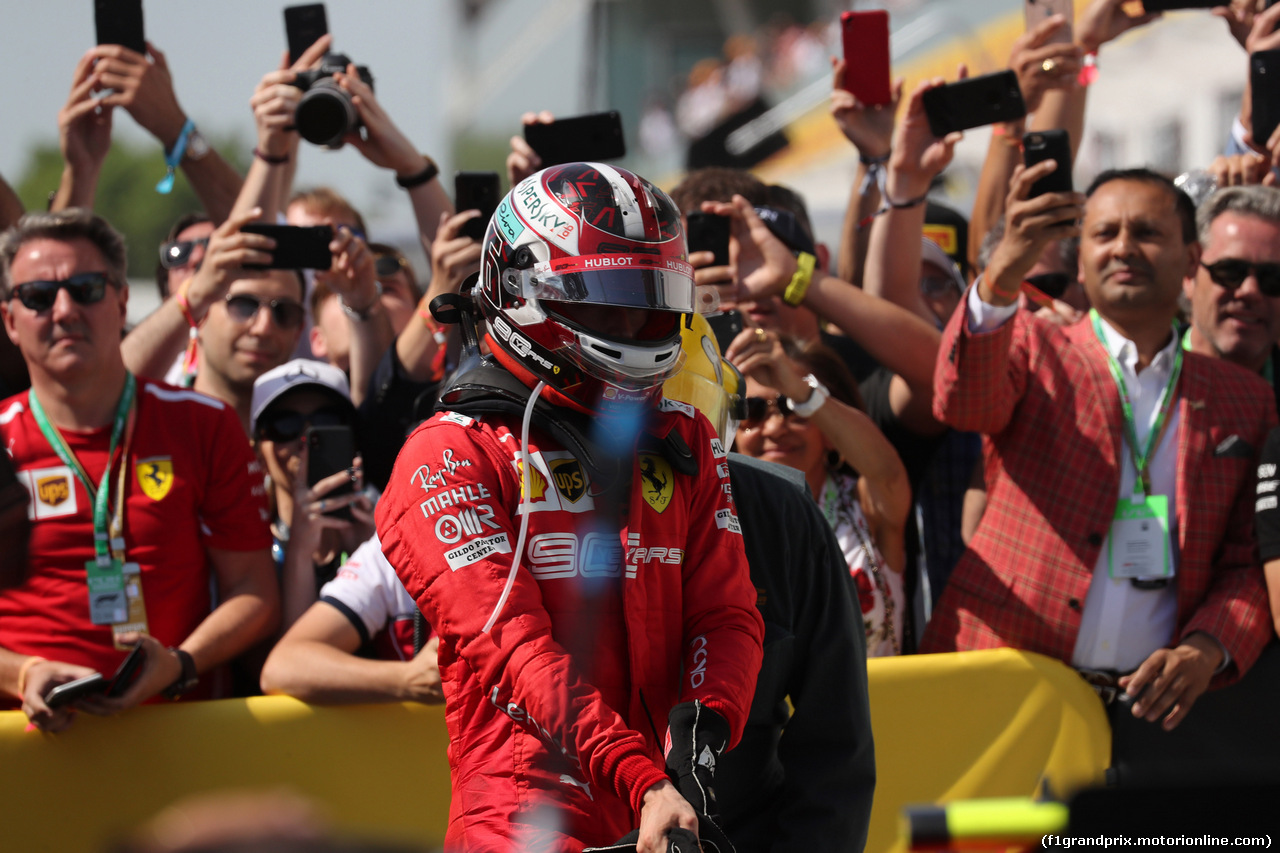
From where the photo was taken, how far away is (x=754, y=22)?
33781mm

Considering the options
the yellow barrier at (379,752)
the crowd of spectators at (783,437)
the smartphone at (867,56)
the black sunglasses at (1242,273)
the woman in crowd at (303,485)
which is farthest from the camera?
the smartphone at (867,56)

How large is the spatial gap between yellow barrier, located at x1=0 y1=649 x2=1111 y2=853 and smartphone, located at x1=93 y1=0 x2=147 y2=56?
8.66ft

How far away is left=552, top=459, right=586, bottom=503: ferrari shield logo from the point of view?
107 inches

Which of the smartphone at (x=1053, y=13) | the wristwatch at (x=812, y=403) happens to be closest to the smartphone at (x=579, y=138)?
the wristwatch at (x=812, y=403)

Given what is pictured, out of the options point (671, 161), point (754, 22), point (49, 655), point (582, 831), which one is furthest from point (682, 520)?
point (754, 22)

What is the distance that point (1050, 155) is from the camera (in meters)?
4.21

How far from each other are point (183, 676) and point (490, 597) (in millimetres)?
1849

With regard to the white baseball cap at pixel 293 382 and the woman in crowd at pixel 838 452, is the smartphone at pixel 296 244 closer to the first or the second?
the white baseball cap at pixel 293 382

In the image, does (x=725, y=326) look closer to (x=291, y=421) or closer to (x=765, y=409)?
(x=765, y=409)

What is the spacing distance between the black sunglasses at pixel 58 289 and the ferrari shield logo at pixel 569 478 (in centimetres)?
219

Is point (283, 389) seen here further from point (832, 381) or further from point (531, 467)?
point (531, 467)

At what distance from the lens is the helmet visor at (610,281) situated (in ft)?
8.89

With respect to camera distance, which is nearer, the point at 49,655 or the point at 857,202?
the point at 49,655

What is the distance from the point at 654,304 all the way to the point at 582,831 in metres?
1.02
